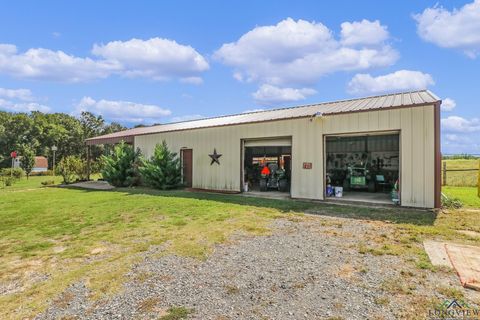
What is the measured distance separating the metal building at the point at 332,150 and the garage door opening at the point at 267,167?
1.8 inches

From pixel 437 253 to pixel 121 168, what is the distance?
Result: 13903 millimetres

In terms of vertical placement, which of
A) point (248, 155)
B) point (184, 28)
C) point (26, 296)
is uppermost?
point (184, 28)

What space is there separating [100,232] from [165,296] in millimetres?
3577

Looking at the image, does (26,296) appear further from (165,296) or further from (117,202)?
(117,202)

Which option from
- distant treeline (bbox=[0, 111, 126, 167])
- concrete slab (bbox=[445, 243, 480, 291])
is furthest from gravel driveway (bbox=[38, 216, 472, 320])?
distant treeline (bbox=[0, 111, 126, 167])

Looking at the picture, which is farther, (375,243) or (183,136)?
(183,136)

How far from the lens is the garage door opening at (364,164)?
474 inches

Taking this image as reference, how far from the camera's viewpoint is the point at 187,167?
1381cm

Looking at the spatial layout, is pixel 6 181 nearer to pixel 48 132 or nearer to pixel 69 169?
pixel 69 169

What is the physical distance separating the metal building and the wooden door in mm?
47

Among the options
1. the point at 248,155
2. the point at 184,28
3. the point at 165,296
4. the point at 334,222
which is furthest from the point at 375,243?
the point at 184,28

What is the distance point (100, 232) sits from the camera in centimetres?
608

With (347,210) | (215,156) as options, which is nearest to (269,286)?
(347,210)

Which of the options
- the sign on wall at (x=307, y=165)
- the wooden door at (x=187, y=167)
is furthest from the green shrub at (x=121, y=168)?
the sign on wall at (x=307, y=165)
